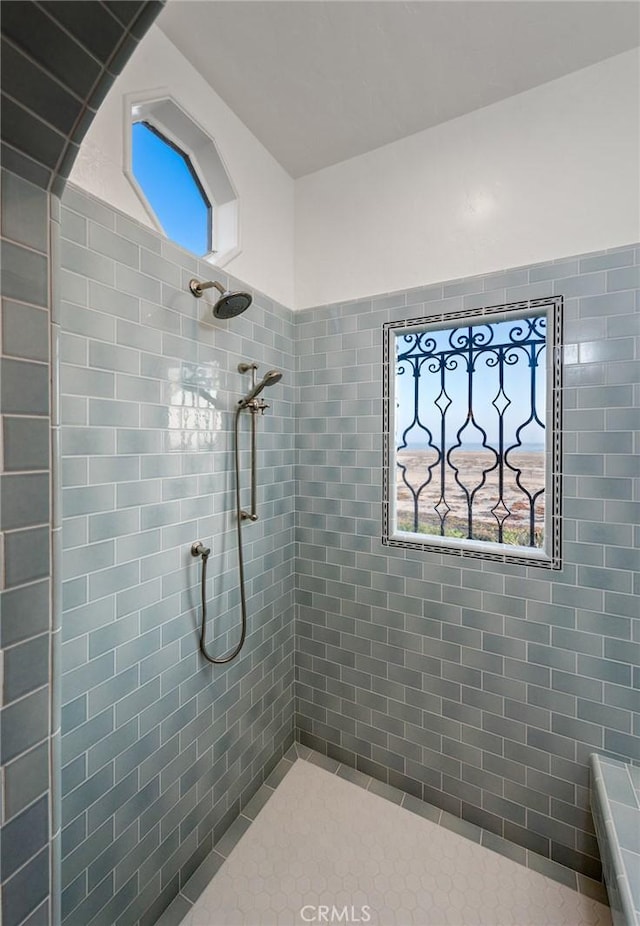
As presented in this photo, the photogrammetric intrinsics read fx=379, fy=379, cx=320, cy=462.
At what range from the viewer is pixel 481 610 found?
5.21ft

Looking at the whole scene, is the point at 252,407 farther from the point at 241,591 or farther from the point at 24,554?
the point at 24,554

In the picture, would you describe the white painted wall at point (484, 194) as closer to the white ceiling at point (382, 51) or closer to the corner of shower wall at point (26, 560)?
the white ceiling at point (382, 51)

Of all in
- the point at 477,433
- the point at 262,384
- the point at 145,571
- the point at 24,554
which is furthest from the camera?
the point at 477,433

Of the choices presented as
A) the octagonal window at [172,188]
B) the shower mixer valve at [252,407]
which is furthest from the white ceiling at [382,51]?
the shower mixer valve at [252,407]

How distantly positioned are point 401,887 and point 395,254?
2.53 meters

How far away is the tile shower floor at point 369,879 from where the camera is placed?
1.29 m

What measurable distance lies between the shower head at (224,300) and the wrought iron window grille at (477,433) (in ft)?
2.32

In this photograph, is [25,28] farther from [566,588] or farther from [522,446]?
[566,588]

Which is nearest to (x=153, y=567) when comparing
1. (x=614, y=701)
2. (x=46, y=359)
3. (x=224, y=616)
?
(x=224, y=616)

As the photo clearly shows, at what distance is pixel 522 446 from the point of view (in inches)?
61.7

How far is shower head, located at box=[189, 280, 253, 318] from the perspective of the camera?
1328 mm

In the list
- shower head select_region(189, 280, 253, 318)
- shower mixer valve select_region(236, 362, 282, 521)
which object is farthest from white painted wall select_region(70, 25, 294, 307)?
shower mixer valve select_region(236, 362, 282, 521)

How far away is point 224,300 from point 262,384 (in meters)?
0.35

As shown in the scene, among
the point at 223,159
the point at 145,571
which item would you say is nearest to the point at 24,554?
the point at 145,571
